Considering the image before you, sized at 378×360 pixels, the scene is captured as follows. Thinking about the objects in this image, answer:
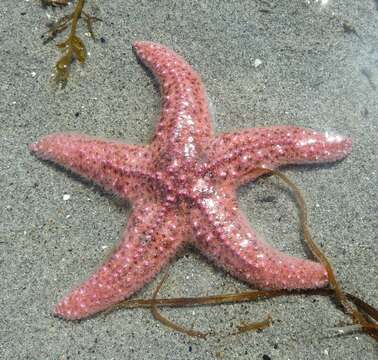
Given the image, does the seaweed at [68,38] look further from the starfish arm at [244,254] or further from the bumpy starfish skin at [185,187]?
the starfish arm at [244,254]

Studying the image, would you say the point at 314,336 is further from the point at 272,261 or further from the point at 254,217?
the point at 254,217

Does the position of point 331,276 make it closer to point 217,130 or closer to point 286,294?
point 286,294

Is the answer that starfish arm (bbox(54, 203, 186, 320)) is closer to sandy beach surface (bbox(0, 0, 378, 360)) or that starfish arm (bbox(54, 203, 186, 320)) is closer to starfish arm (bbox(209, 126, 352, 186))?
sandy beach surface (bbox(0, 0, 378, 360))

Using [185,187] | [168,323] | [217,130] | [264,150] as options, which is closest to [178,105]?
[217,130]

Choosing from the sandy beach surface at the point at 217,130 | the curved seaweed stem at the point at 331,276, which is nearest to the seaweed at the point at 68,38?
the sandy beach surface at the point at 217,130

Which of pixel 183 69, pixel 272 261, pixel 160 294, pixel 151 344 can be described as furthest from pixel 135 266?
pixel 183 69

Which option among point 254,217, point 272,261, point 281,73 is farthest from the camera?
point 281,73

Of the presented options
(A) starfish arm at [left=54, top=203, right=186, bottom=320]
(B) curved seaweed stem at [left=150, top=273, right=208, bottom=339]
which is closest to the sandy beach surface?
(B) curved seaweed stem at [left=150, top=273, right=208, bottom=339]
